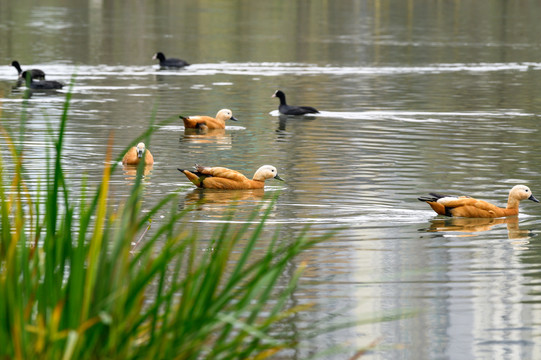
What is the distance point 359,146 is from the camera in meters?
28.2

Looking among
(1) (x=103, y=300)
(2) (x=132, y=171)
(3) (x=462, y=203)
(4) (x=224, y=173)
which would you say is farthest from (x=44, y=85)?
(1) (x=103, y=300)

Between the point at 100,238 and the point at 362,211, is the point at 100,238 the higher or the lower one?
the higher one

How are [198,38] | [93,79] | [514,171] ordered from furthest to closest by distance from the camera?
[198,38], [93,79], [514,171]

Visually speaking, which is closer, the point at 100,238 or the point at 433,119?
the point at 100,238

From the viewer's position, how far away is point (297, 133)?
3175 cm

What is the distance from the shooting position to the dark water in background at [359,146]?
12414 mm

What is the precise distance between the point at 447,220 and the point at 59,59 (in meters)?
43.3

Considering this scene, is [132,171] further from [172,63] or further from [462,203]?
[172,63]

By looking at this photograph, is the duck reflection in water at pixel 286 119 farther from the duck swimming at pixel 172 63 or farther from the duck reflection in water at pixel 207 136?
the duck swimming at pixel 172 63

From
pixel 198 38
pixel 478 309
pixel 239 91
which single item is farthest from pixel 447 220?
pixel 198 38

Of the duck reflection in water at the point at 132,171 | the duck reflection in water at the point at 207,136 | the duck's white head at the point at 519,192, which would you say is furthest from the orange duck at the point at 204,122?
the duck's white head at the point at 519,192

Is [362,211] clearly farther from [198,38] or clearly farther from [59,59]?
[198,38]

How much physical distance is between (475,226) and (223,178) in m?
4.97

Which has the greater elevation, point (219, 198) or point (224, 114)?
point (224, 114)
